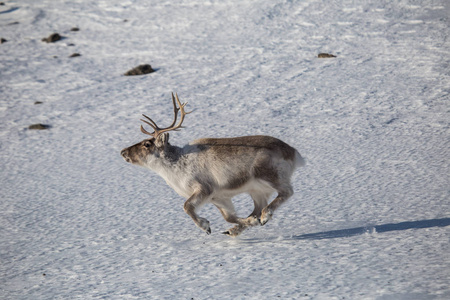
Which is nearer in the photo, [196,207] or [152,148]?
[196,207]

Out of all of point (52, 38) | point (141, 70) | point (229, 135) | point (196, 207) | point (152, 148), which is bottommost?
point (52, 38)

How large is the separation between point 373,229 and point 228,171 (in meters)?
1.67

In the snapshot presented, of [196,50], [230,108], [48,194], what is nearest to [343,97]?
[230,108]

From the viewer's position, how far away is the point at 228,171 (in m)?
6.14

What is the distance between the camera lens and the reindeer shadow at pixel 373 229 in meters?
5.77

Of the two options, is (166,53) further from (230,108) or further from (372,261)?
(372,261)

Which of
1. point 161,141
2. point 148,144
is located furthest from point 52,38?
point 161,141

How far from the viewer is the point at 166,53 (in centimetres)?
1496

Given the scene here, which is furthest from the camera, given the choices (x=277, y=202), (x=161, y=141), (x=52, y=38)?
(x=52, y=38)

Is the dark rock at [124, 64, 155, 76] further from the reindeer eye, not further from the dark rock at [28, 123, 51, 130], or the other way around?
the reindeer eye

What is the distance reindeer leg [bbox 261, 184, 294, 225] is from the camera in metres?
5.80

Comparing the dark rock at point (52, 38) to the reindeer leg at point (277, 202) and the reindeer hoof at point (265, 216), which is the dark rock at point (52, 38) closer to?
the reindeer leg at point (277, 202)

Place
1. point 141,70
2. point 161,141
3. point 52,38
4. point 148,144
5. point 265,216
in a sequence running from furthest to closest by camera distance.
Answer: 1. point 52,38
2. point 141,70
3. point 148,144
4. point 161,141
5. point 265,216

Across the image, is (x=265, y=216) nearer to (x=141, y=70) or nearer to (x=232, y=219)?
(x=232, y=219)
